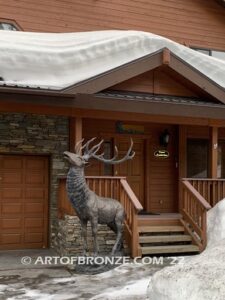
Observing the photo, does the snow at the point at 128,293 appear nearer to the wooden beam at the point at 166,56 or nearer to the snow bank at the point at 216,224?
the snow bank at the point at 216,224

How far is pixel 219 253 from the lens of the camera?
4641 millimetres

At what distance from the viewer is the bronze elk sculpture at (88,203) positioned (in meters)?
7.72

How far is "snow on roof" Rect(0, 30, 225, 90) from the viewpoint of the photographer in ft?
34.6

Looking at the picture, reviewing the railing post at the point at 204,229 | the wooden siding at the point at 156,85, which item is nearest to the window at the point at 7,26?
the wooden siding at the point at 156,85

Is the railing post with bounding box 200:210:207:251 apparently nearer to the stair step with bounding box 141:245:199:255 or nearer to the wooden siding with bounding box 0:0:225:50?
the stair step with bounding box 141:245:199:255

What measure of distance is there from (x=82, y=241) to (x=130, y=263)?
3.67ft

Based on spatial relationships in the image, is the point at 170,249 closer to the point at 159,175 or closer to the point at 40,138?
the point at 159,175

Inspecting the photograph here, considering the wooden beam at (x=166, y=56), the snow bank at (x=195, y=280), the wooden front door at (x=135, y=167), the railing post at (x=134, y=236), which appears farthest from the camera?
the wooden front door at (x=135, y=167)

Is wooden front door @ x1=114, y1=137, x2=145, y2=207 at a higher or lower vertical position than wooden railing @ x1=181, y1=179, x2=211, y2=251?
higher

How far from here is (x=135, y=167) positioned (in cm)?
1209

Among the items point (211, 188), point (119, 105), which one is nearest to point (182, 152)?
point (211, 188)

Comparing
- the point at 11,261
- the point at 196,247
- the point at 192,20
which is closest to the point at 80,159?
the point at 11,261

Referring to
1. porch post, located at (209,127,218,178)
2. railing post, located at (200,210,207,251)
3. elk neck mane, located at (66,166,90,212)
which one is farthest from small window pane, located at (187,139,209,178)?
elk neck mane, located at (66,166,90,212)

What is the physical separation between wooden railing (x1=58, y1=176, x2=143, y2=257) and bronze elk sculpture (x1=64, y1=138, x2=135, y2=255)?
321 mm
